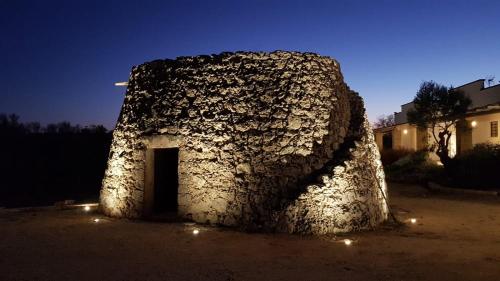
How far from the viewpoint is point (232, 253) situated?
601 centimetres

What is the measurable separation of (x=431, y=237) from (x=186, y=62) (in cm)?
563

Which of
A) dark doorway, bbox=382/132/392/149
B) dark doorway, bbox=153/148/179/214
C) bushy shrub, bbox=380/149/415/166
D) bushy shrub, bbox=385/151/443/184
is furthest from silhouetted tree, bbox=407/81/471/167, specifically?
dark doorway, bbox=153/148/179/214

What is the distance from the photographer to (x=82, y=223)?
8688 mm

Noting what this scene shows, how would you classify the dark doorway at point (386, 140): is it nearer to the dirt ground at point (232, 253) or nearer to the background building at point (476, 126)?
the background building at point (476, 126)

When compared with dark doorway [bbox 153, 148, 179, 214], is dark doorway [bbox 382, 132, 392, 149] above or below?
above

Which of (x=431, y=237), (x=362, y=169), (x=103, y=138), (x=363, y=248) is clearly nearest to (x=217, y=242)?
(x=363, y=248)

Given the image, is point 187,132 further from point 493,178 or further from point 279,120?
point 493,178

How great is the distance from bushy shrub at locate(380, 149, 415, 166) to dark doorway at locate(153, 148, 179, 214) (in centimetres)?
1516

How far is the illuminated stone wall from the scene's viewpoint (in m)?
7.45

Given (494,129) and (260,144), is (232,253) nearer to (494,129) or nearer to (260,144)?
(260,144)

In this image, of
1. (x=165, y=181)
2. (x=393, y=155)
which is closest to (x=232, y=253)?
(x=165, y=181)

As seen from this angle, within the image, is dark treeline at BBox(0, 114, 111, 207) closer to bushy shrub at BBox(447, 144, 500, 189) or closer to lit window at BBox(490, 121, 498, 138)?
bushy shrub at BBox(447, 144, 500, 189)

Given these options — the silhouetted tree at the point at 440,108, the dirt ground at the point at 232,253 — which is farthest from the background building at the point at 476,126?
the dirt ground at the point at 232,253

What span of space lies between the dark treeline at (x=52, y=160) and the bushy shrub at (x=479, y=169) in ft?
56.0
